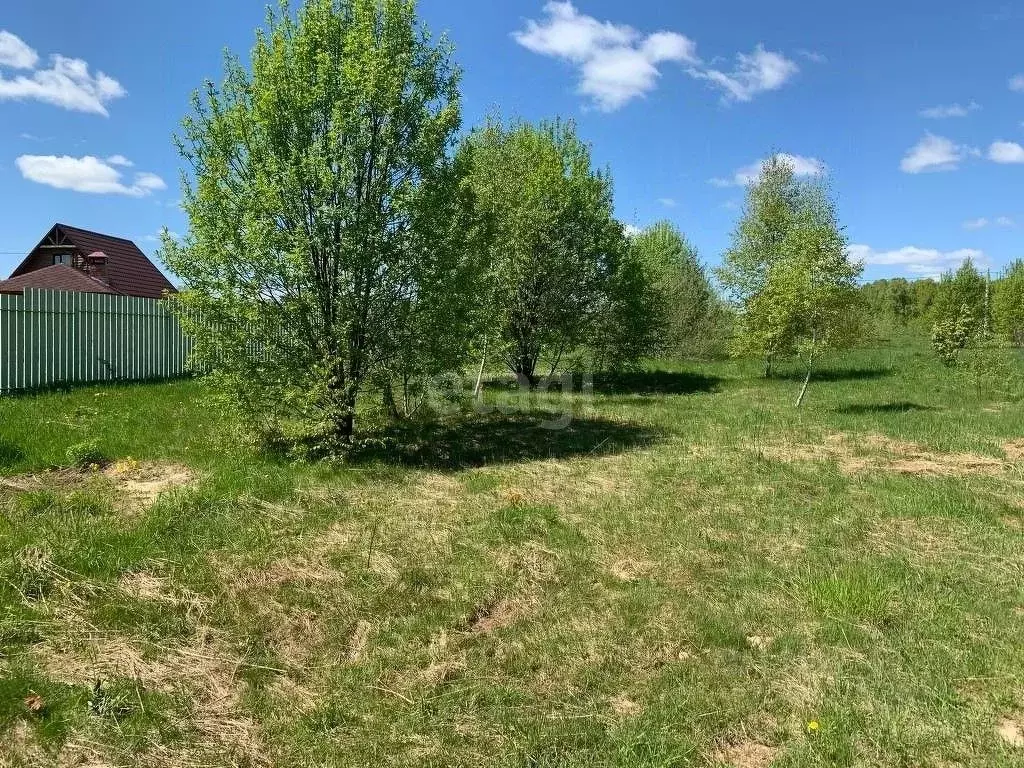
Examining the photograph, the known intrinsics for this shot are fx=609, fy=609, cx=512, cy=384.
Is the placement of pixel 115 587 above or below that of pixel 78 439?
below

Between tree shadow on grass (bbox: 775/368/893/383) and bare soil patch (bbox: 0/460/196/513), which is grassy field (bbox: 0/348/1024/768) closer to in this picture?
bare soil patch (bbox: 0/460/196/513)

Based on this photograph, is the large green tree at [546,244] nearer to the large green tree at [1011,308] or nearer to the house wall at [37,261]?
the house wall at [37,261]

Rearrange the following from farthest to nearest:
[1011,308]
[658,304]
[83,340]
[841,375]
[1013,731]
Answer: [1011,308]
[841,375]
[658,304]
[83,340]
[1013,731]

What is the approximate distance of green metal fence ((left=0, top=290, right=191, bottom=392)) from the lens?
10.4 m

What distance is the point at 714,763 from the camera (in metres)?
2.75

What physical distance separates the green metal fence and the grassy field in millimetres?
3339

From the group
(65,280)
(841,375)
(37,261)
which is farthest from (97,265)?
(841,375)

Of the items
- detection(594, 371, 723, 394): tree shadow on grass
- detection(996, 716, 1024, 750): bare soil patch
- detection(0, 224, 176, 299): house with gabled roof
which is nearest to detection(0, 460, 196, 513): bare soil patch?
detection(996, 716, 1024, 750): bare soil patch

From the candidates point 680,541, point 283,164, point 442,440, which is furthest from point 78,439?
point 680,541

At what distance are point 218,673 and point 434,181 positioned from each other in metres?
6.55

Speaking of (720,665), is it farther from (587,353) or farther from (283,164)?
(587,353)

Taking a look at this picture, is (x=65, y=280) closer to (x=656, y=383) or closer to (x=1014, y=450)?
(x=656, y=383)

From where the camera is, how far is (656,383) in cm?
1989

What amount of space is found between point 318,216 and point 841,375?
2007 centimetres
